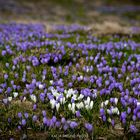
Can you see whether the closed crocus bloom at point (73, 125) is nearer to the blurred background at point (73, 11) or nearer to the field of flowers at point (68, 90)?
the field of flowers at point (68, 90)

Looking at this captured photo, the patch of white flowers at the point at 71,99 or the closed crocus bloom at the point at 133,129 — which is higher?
the patch of white flowers at the point at 71,99

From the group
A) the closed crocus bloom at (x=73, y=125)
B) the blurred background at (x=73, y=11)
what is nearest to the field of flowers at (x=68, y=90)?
the closed crocus bloom at (x=73, y=125)

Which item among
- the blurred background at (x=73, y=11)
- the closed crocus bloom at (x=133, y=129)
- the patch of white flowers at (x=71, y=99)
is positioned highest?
the blurred background at (x=73, y=11)

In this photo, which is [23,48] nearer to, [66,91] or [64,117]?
[66,91]

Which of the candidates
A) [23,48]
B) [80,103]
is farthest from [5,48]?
[80,103]

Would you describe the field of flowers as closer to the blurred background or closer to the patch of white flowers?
the patch of white flowers

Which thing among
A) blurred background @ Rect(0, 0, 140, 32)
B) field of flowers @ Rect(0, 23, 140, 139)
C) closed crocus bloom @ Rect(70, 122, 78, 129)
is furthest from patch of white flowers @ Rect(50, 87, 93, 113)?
blurred background @ Rect(0, 0, 140, 32)
